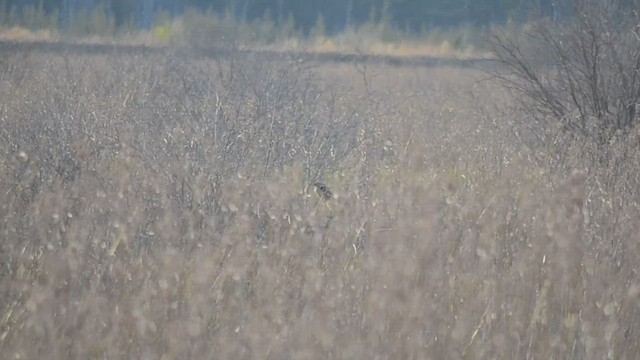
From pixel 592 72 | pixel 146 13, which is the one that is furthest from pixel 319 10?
pixel 592 72

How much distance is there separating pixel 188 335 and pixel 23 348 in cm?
65

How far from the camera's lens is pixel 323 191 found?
606cm

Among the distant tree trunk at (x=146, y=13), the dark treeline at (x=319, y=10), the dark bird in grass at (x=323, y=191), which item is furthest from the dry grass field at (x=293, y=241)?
the distant tree trunk at (x=146, y=13)

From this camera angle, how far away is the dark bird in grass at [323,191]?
5950 mm

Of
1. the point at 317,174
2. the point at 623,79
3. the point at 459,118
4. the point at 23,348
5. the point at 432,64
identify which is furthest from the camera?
the point at 432,64

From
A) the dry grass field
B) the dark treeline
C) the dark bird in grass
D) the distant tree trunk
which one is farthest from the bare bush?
the distant tree trunk

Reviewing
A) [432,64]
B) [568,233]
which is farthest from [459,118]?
[432,64]

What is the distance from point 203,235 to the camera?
4762mm

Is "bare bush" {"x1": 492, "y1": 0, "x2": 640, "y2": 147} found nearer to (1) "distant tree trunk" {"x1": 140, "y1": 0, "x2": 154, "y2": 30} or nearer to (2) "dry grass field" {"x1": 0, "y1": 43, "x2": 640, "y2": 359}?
(2) "dry grass field" {"x1": 0, "y1": 43, "x2": 640, "y2": 359}

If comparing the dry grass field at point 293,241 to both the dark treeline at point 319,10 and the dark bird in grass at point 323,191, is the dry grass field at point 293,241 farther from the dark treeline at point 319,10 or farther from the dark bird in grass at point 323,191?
the dark treeline at point 319,10

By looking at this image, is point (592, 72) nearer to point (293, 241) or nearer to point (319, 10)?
point (293, 241)

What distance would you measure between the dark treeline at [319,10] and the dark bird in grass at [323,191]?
82.0 feet

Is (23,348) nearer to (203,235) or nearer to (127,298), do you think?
(127,298)

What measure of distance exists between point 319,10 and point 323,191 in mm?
29090
